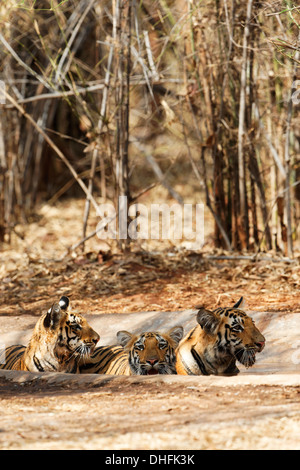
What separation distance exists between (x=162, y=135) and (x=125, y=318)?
8.83 meters

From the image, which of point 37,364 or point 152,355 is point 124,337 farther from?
point 37,364

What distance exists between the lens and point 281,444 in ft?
9.21

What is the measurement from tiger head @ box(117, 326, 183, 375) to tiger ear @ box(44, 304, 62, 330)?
53 cm

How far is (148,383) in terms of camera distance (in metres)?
4.03

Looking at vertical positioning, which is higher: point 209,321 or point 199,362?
point 209,321

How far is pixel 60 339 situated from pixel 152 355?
2.35ft

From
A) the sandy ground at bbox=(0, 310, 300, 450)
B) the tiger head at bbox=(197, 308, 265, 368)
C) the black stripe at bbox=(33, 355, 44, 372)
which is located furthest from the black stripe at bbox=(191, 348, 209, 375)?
the black stripe at bbox=(33, 355, 44, 372)

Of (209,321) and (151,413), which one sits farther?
(209,321)

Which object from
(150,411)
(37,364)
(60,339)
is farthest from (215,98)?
(150,411)

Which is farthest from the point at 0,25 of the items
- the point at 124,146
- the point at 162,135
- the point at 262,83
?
the point at 162,135

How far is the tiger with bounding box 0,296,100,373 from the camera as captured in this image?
15.6 feet

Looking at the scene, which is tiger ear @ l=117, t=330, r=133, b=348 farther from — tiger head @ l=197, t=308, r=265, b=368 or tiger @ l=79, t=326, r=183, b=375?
tiger head @ l=197, t=308, r=265, b=368

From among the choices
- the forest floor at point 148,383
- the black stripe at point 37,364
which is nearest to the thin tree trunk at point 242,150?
the forest floor at point 148,383

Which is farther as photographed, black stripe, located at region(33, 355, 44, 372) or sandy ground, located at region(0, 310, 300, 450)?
black stripe, located at region(33, 355, 44, 372)
